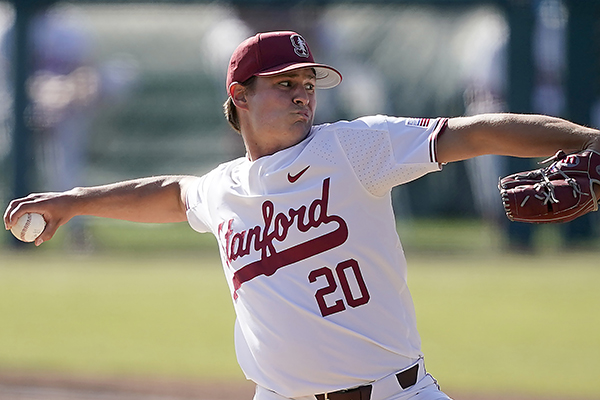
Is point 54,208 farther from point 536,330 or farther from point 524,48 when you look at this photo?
point 524,48

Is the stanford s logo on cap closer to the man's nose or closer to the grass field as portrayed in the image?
the man's nose

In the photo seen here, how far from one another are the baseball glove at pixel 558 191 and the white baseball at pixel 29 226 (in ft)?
5.27

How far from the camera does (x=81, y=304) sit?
25.5ft

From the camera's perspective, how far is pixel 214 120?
38.4ft

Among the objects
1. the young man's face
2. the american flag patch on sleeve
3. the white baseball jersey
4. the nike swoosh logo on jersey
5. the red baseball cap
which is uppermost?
the red baseball cap

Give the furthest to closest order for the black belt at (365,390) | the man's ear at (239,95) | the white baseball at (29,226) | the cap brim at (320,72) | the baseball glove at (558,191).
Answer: the white baseball at (29,226) → the man's ear at (239,95) → the cap brim at (320,72) → the black belt at (365,390) → the baseball glove at (558,191)

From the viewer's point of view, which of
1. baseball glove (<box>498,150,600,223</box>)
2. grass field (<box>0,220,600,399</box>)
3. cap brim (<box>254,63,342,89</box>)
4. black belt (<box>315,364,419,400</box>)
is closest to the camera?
baseball glove (<box>498,150,600,223</box>)

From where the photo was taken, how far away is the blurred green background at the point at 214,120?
27.8 ft

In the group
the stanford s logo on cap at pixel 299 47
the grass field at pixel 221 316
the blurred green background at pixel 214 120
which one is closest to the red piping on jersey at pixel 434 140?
the stanford s logo on cap at pixel 299 47

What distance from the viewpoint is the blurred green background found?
8461 mm

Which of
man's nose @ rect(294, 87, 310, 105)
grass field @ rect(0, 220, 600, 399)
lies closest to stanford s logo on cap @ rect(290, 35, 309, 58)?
man's nose @ rect(294, 87, 310, 105)

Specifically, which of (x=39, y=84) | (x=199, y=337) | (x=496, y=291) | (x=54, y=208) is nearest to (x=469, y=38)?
(x=496, y=291)

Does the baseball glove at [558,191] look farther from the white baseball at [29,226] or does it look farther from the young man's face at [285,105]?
the white baseball at [29,226]

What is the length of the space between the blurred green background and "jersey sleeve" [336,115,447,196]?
514 centimetres
